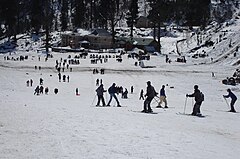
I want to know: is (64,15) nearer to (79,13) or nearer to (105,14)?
(79,13)

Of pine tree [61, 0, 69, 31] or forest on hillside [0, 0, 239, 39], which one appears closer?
forest on hillside [0, 0, 239, 39]

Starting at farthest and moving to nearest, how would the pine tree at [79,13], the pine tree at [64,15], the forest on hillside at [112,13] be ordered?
the pine tree at [79,13], the pine tree at [64,15], the forest on hillside at [112,13]

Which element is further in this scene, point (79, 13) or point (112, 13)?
point (79, 13)

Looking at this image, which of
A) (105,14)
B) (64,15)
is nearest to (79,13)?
(64,15)

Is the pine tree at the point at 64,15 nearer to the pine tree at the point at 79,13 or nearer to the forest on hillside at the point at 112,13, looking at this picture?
the forest on hillside at the point at 112,13

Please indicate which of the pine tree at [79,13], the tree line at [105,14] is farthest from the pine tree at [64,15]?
the pine tree at [79,13]

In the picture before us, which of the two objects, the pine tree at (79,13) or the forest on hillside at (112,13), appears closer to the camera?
the forest on hillside at (112,13)

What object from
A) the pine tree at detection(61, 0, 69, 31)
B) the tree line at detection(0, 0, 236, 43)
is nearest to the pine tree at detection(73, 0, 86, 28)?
the tree line at detection(0, 0, 236, 43)

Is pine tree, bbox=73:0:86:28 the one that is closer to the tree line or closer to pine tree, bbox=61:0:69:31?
the tree line

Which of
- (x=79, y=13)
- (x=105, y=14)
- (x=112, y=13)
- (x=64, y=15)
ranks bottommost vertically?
(x=112, y=13)

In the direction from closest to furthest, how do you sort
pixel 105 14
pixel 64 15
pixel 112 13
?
pixel 112 13 → pixel 105 14 → pixel 64 15

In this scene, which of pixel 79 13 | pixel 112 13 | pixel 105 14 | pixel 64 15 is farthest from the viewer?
pixel 64 15

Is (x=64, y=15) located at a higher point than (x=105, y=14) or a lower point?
higher

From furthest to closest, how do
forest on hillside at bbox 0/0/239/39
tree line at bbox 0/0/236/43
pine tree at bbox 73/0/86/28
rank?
pine tree at bbox 73/0/86/28 < tree line at bbox 0/0/236/43 < forest on hillside at bbox 0/0/239/39
